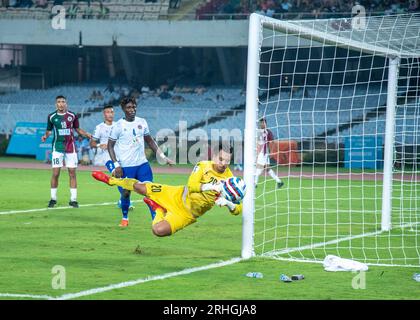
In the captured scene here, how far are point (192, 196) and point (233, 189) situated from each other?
77cm

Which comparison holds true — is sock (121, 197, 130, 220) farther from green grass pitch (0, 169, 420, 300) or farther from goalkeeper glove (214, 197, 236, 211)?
goalkeeper glove (214, 197, 236, 211)

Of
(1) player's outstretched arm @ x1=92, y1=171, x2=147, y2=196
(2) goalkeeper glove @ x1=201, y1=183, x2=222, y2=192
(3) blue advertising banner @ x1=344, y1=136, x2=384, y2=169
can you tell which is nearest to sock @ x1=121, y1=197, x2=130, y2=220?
(1) player's outstretched arm @ x1=92, y1=171, x2=147, y2=196

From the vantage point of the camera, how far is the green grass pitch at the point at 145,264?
10445mm

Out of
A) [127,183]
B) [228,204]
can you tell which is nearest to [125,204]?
[127,183]

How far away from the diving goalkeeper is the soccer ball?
0.26 ft

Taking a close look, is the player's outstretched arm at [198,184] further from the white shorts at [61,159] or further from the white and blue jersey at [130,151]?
the white shorts at [61,159]

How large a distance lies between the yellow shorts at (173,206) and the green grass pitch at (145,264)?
1.55 ft

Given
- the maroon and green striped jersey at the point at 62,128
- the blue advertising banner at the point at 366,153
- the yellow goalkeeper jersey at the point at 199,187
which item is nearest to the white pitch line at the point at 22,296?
the yellow goalkeeper jersey at the point at 199,187

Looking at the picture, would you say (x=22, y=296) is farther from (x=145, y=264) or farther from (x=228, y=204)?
(x=228, y=204)

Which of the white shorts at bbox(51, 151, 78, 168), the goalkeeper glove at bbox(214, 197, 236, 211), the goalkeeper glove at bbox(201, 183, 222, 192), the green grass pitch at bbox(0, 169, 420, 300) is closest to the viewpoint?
the green grass pitch at bbox(0, 169, 420, 300)

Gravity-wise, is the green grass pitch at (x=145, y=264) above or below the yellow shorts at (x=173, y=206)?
below

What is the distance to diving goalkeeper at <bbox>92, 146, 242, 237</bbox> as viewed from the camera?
1252cm
